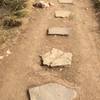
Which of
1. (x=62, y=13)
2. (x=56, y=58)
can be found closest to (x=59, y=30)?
(x=62, y=13)

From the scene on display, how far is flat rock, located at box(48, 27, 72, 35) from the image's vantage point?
4.86 meters

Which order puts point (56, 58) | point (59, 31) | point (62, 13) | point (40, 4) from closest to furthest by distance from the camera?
point (56, 58), point (59, 31), point (62, 13), point (40, 4)

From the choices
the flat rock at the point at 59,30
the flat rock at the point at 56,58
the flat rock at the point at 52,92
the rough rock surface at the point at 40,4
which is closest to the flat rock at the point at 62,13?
the rough rock surface at the point at 40,4

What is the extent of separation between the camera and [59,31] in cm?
492

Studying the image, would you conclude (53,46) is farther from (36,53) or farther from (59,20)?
(59,20)

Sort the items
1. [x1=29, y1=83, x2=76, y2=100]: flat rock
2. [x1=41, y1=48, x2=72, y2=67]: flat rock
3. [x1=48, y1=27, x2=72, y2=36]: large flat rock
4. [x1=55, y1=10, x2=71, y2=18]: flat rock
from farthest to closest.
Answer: [x1=55, y1=10, x2=71, y2=18]: flat rock < [x1=48, y1=27, x2=72, y2=36]: large flat rock < [x1=41, y1=48, x2=72, y2=67]: flat rock < [x1=29, y1=83, x2=76, y2=100]: flat rock

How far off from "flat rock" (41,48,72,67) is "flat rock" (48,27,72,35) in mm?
631

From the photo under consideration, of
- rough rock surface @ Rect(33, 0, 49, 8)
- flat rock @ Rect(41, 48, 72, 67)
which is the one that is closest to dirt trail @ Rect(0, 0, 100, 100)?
flat rock @ Rect(41, 48, 72, 67)

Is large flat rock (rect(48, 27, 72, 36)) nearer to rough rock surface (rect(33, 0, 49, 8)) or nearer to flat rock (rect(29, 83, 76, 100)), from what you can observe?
rough rock surface (rect(33, 0, 49, 8))

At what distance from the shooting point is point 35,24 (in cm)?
531

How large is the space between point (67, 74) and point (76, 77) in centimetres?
15

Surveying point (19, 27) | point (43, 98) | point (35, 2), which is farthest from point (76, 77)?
point (35, 2)

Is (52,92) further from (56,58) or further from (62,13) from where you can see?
(62,13)

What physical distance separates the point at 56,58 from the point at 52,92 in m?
0.81
